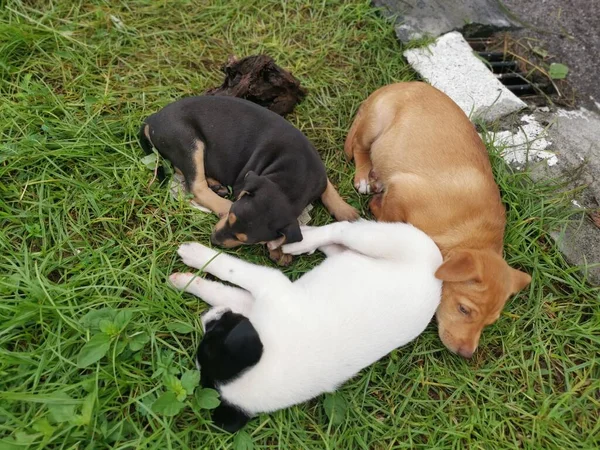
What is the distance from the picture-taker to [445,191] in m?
4.18

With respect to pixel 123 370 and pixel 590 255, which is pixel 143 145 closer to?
pixel 123 370

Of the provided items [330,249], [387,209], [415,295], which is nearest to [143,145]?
[330,249]

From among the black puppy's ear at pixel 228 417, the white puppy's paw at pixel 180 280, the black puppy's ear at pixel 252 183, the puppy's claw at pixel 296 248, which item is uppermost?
the black puppy's ear at pixel 252 183

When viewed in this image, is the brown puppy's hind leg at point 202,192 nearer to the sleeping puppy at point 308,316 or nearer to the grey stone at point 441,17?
the sleeping puppy at point 308,316

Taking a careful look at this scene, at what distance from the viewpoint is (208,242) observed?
4.37 metres

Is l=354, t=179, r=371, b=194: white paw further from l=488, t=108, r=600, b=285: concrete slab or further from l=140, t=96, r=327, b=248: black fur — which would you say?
l=488, t=108, r=600, b=285: concrete slab

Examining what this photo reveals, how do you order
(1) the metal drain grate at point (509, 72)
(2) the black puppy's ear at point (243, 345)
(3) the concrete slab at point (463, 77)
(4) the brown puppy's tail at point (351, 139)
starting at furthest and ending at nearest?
(1) the metal drain grate at point (509, 72) < (3) the concrete slab at point (463, 77) < (4) the brown puppy's tail at point (351, 139) < (2) the black puppy's ear at point (243, 345)

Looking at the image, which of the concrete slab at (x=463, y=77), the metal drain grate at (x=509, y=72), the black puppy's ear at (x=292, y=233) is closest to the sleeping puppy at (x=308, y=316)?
the black puppy's ear at (x=292, y=233)

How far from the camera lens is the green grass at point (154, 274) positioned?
11.6ft

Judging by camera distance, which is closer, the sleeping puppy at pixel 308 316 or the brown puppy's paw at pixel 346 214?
the sleeping puppy at pixel 308 316

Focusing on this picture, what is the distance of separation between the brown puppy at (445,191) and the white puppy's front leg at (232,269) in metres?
1.29

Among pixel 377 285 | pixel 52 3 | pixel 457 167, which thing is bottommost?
pixel 377 285

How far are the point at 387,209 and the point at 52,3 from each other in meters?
4.39

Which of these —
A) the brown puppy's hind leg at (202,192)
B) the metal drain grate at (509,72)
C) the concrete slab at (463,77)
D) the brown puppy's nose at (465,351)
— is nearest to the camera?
the brown puppy's nose at (465,351)
